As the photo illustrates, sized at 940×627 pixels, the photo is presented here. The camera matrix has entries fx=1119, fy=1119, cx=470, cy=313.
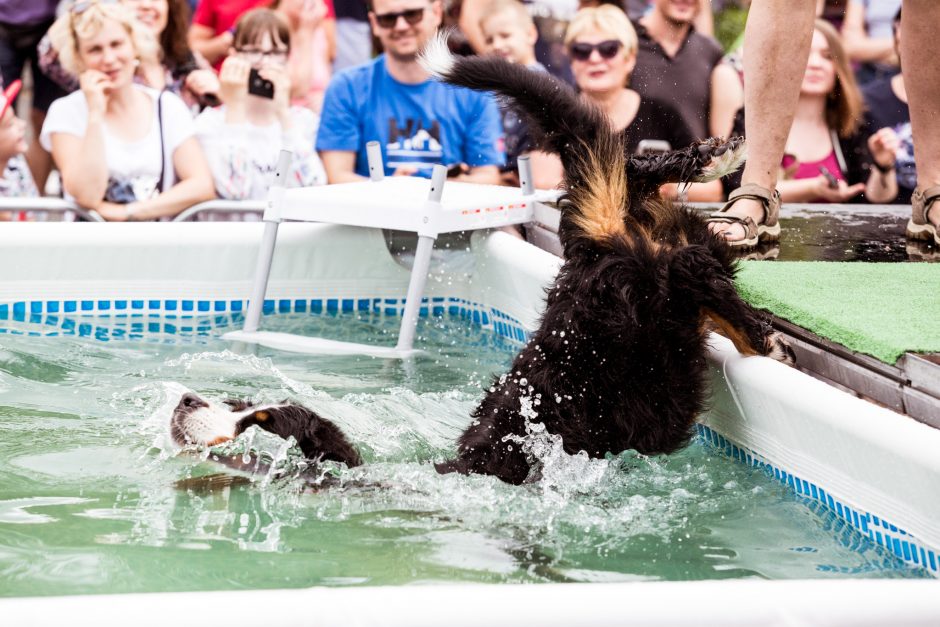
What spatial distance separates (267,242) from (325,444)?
2144 mm

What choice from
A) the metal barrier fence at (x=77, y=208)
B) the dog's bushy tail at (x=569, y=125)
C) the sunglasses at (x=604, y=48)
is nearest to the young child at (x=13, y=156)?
the metal barrier fence at (x=77, y=208)

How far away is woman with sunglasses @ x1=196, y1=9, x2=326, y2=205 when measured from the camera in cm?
630

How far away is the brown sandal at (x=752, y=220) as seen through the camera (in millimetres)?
4074

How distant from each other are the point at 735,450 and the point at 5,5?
199 inches

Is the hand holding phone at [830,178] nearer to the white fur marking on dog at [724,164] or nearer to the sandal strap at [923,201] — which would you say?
the sandal strap at [923,201]

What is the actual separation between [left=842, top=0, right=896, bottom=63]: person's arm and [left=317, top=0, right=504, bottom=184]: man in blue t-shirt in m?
2.70

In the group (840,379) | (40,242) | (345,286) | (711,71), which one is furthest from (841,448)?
(711,71)

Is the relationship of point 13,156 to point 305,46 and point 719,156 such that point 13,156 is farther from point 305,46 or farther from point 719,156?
point 719,156

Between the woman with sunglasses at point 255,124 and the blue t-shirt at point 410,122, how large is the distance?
21cm

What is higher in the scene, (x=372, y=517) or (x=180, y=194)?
(x=180, y=194)

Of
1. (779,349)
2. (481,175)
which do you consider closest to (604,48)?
(481,175)

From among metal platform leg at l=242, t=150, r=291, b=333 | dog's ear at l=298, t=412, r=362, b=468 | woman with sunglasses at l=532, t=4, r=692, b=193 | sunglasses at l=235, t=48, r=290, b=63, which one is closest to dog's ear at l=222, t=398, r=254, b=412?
dog's ear at l=298, t=412, r=362, b=468

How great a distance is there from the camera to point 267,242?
4934 mm

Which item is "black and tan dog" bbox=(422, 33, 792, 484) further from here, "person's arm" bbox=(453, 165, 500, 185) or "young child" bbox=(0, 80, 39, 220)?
"young child" bbox=(0, 80, 39, 220)
